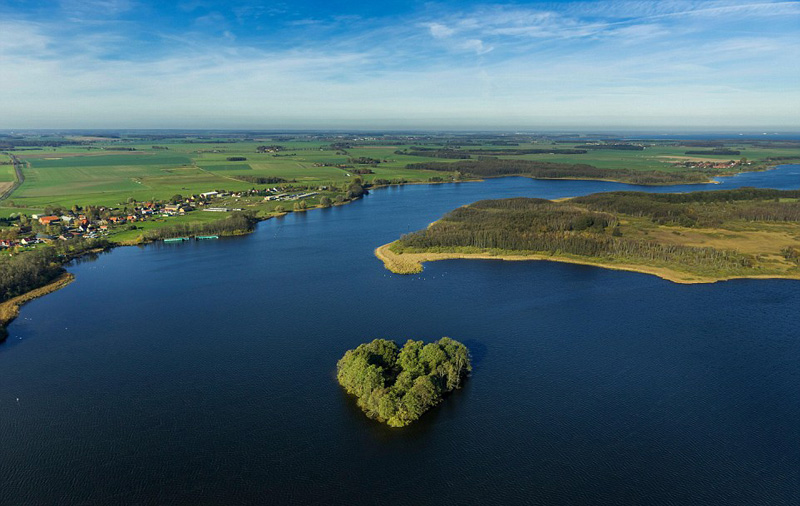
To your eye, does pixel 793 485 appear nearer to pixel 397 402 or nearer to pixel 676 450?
pixel 676 450

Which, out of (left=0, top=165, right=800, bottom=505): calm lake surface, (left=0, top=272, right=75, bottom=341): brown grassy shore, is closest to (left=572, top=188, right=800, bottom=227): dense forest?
(left=0, top=165, right=800, bottom=505): calm lake surface

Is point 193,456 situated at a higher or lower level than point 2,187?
lower

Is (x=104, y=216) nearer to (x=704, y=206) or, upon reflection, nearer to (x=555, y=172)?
(x=704, y=206)

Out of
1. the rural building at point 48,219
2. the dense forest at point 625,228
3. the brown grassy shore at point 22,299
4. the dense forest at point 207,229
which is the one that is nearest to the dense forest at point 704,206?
the dense forest at point 625,228

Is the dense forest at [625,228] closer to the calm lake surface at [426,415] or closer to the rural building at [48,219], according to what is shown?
the calm lake surface at [426,415]

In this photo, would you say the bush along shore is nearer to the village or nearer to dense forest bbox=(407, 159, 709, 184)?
the village

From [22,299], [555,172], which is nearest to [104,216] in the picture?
[22,299]

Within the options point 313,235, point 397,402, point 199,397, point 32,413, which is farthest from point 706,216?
point 32,413
